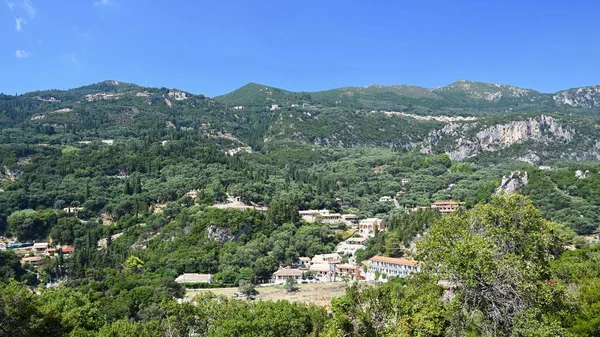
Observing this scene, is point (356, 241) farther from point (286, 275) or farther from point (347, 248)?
point (286, 275)

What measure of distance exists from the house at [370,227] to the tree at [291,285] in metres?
24.5

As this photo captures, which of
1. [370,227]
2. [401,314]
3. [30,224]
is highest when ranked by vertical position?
[401,314]

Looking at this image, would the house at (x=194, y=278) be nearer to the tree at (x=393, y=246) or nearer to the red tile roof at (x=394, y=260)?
the red tile roof at (x=394, y=260)

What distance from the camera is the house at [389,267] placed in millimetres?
54062

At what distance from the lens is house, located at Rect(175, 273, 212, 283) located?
5606 cm

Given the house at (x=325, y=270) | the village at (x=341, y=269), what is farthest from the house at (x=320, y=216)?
the house at (x=325, y=270)

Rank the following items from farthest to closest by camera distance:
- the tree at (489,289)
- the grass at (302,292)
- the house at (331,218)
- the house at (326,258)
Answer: the house at (331,218) < the house at (326,258) < the grass at (302,292) < the tree at (489,289)

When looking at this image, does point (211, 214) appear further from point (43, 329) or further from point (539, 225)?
point (539, 225)

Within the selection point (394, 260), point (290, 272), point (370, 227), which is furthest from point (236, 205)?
point (394, 260)

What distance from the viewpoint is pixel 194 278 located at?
186 ft

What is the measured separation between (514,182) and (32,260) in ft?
289

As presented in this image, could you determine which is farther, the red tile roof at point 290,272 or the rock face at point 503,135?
the rock face at point 503,135

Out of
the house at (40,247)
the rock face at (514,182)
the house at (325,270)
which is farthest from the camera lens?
the rock face at (514,182)

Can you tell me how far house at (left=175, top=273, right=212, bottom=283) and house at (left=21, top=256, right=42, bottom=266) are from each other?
24.7 m
